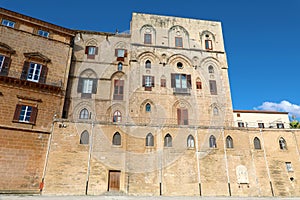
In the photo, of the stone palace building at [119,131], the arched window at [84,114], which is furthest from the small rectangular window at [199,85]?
the arched window at [84,114]

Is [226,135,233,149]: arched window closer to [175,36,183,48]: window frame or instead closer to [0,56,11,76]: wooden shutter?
[175,36,183,48]: window frame

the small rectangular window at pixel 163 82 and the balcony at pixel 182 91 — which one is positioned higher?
the small rectangular window at pixel 163 82

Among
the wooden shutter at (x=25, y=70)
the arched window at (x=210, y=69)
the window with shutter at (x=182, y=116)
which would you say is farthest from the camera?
the arched window at (x=210, y=69)

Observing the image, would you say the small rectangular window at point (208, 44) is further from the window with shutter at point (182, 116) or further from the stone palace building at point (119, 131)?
the window with shutter at point (182, 116)

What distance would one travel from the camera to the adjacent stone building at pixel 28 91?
1627cm

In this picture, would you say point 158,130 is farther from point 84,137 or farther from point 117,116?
point 84,137

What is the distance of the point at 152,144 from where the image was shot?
19.0 meters

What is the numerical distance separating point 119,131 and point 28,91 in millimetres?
8698

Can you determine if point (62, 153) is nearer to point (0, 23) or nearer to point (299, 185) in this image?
point (0, 23)

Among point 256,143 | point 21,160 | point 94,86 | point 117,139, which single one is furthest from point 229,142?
point 21,160

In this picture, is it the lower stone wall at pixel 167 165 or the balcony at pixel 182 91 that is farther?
the balcony at pixel 182 91

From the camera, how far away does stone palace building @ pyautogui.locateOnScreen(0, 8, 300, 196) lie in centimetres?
1700

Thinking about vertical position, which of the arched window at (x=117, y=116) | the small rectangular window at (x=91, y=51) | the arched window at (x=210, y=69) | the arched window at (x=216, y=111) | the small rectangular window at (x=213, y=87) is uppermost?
the small rectangular window at (x=91, y=51)

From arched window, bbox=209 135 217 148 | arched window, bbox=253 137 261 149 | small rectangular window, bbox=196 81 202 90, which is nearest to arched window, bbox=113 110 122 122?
arched window, bbox=209 135 217 148
